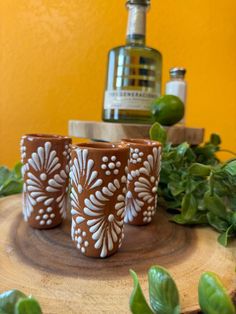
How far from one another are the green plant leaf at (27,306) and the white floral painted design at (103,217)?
6.0 inches

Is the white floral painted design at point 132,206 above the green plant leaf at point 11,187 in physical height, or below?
above

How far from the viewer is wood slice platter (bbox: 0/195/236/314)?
0.28 meters

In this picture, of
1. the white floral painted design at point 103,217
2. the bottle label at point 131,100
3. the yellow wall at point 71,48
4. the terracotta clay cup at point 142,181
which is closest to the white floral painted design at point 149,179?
the terracotta clay cup at point 142,181

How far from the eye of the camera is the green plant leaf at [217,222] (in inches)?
17.7

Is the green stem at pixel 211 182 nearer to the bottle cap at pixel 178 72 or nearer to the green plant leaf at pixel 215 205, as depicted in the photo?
the green plant leaf at pixel 215 205

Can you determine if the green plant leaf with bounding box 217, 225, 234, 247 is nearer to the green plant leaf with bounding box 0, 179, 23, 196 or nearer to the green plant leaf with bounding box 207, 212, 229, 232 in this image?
the green plant leaf with bounding box 207, 212, 229, 232

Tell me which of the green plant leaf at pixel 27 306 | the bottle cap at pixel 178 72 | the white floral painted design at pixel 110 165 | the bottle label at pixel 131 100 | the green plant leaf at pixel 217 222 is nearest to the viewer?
the green plant leaf at pixel 27 306

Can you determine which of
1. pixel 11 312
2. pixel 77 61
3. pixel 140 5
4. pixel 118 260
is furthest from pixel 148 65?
pixel 11 312

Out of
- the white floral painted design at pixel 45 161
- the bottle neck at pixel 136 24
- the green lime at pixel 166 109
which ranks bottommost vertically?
the white floral painted design at pixel 45 161

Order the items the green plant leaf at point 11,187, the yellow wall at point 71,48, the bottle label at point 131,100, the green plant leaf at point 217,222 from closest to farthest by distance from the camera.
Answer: the green plant leaf at point 217,222 < the green plant leaf at point 11,187 < the bottle label at point 131,100 < the yellow wall at point 71,48

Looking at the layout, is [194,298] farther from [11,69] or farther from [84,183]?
[11,69]

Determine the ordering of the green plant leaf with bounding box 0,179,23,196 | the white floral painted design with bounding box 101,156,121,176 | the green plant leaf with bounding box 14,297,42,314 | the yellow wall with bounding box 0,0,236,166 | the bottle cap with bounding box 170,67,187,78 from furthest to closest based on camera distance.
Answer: the yellow wall with bounding box 0,0,236,166, the bottle cap with bounding box 170,67,187,78, the green plant leaf with bounding box 0,179,23,196, the white floral painted design with bounding box 101,156,121,176, the green plant leaf with bounding box 14,297,42,314

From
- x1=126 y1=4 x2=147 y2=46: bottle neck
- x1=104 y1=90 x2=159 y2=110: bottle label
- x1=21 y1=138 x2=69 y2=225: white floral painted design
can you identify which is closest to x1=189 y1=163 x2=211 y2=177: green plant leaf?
x1=21 y1=138 x2=69 y2=225: white floral painted design

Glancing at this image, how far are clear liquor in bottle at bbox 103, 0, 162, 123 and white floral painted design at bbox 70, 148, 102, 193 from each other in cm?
44
